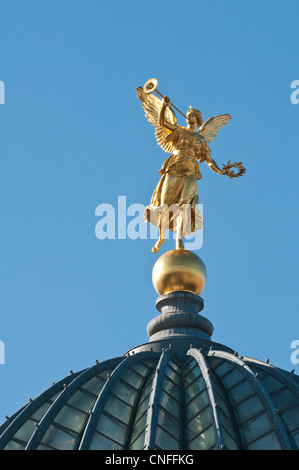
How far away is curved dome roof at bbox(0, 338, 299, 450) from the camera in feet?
112

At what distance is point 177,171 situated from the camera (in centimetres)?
4419

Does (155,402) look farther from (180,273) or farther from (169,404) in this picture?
(180,273)

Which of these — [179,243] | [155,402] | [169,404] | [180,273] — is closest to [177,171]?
[179,243]

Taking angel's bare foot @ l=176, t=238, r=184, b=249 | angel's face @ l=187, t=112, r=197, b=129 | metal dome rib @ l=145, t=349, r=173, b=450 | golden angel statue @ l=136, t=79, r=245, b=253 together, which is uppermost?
angel's face @ l=187, t=112, r=197, b=129

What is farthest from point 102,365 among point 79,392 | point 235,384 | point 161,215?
point 161,215

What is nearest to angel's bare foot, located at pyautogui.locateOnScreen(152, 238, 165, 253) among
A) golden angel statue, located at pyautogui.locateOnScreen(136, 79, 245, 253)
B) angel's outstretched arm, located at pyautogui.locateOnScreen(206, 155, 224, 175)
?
golden angel statue, located at pyautogui.locateOnScreen(136, 79, 245, 253)

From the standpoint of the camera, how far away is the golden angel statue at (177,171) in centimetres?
4388

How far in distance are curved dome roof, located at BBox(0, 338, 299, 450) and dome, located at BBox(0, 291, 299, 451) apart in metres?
0.04

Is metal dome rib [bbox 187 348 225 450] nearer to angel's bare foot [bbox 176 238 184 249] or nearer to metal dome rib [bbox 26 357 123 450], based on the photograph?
metal dome rib [bbox 26 357 123 450]

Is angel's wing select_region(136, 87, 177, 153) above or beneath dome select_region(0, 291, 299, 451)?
above

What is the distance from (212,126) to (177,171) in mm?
2763
